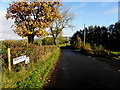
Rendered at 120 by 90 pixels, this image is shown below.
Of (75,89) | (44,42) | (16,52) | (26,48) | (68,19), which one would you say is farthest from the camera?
(44,42)

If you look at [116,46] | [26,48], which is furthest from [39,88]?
[116,46]

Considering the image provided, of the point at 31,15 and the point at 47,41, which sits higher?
the point at 31,15

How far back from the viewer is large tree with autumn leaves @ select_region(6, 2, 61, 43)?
15.8 meters

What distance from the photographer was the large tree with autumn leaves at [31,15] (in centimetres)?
1577

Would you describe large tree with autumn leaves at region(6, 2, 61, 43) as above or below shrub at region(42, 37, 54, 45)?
above

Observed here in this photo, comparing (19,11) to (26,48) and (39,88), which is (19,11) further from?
(39,88)

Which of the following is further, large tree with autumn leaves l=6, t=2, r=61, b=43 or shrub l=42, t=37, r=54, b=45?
shrub l=42, t=37, r=54, b=45

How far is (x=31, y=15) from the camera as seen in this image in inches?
674

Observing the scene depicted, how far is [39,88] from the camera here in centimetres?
479

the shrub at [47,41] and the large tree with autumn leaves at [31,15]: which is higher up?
the large tree with autumn leaves at [31,15]

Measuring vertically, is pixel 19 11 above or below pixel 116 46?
above

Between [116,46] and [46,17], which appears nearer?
[46,17]

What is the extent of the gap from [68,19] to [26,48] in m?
31.6

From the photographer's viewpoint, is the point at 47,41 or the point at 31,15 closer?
the point at 31,15
